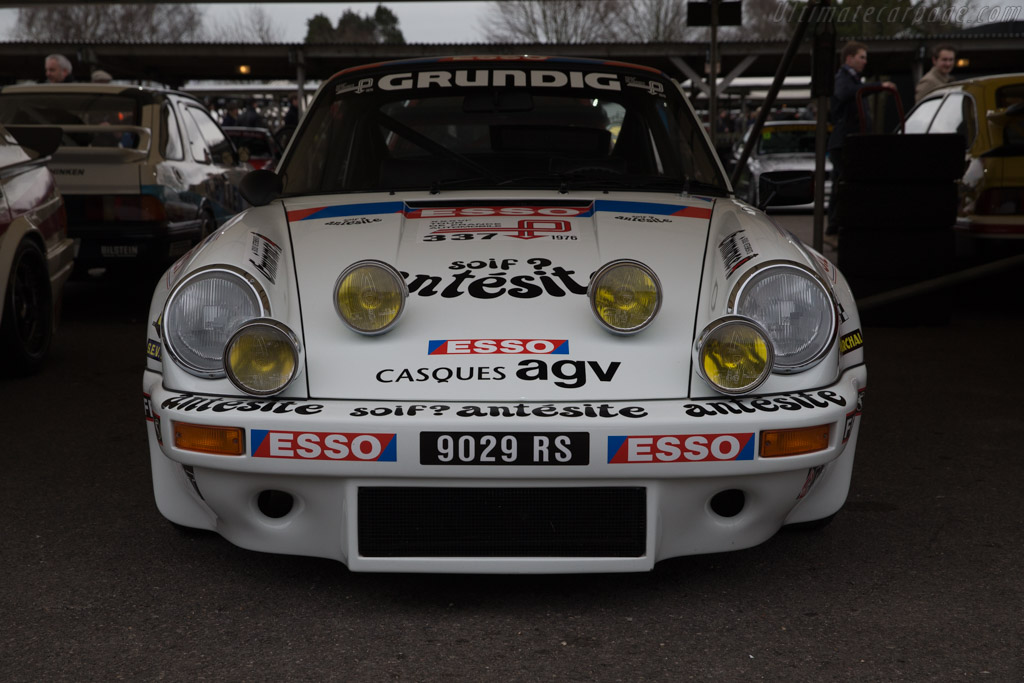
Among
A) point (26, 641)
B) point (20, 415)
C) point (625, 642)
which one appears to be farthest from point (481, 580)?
point (20, 415)

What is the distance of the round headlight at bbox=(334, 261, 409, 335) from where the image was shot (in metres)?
2.54

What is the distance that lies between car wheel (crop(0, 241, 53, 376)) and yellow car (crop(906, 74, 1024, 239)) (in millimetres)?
5106

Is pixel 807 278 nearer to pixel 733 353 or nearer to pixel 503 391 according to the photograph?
pixel 733 353

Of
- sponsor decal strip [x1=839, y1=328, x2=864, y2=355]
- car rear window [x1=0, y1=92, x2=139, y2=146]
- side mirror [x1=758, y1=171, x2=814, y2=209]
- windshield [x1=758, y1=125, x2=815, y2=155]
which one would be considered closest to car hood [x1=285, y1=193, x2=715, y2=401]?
sponsor decal strip [x1=839, y1=328, x2=864, y2=355]

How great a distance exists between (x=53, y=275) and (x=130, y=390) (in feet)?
2.89

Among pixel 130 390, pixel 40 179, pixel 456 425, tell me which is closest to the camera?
pixel 456 425

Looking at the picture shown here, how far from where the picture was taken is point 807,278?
2631 mm

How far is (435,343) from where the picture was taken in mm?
2527

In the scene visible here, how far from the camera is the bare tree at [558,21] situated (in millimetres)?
39562

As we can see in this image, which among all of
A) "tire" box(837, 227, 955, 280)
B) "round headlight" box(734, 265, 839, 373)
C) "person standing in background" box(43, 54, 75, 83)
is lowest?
"tire" box(837, 227, 955, 280)

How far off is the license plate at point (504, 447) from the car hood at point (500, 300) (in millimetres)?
117

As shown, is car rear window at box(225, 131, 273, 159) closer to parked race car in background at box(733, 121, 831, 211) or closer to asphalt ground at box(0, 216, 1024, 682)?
parked race car in background at box(733, 121, 831, 211)

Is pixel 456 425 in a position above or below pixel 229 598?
above

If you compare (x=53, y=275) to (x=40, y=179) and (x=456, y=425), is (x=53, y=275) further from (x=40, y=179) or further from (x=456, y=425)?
(x=456, y=425)
